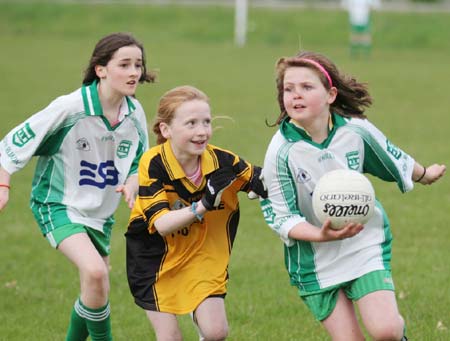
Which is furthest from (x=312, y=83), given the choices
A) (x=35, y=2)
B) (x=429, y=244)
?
(x=35, y=2)

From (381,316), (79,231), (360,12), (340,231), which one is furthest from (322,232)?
(360,12)

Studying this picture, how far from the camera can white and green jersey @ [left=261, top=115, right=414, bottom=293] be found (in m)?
5.29

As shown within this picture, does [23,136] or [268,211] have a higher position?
[23,136]

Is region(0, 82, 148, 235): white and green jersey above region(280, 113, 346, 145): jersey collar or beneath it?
beneath

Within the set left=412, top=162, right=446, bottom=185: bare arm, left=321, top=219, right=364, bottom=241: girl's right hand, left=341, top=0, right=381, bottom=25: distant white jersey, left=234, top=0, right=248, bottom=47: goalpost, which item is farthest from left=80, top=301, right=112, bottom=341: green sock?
left=234, top=0, right=248, bottom=47: goalpost

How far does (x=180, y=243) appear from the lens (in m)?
5.55

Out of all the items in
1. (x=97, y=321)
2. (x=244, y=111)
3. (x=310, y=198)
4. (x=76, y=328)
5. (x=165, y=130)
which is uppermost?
(x=165, y=130)

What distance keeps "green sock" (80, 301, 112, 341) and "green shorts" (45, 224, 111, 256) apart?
0.38 meters

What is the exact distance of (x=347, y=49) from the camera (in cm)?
3075

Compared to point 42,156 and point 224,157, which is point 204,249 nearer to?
point 224,157

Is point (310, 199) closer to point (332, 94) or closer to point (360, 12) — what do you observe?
point (332, 94)

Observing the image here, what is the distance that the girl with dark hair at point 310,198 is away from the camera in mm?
5262

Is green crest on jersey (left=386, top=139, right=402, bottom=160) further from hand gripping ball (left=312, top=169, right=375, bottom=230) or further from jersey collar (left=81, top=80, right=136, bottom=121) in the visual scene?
jersey collar (left=81, top=80, right=136, bottom=121)

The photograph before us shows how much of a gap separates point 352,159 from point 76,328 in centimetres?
199
